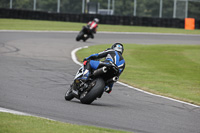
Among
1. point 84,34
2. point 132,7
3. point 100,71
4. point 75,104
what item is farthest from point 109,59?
point 132,7

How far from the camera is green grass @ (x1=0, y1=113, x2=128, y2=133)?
6.17 meters

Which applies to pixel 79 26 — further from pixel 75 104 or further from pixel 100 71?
pixel 100 71

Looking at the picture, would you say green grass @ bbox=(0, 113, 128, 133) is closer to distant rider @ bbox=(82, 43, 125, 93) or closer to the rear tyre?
the rear tyre

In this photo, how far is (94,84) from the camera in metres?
9.12

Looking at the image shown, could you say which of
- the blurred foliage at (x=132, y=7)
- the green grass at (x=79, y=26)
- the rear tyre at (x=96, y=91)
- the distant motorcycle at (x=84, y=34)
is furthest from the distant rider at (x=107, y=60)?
the blurred foliage at (x=132, y=7)

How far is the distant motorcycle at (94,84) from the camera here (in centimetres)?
907

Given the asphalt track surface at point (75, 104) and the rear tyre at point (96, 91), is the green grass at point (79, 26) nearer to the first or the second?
the asphalt track surface at point (75, 104)

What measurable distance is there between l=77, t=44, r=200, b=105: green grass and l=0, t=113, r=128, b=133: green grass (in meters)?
5.30

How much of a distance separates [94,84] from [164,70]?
8905 millimetres

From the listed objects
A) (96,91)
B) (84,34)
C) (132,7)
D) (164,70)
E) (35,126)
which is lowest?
(164,70)

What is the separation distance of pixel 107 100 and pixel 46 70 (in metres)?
5.05

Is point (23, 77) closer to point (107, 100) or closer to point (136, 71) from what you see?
point (107, 100)

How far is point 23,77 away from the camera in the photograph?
1295 centimetres

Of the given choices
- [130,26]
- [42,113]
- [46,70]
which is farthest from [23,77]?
[130,26]
